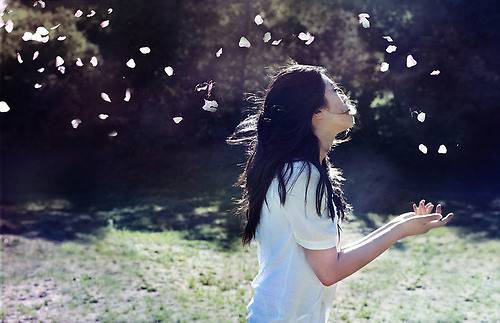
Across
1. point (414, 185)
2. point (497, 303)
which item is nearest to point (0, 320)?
point (497, 303)

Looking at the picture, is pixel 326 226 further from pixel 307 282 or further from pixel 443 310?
pixel 443 310

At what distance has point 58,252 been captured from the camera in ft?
26.2

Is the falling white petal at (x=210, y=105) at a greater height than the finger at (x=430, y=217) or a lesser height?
greater

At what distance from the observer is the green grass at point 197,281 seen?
5.79m

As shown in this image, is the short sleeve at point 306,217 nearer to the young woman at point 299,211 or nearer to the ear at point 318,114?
the young woman at point 299,211

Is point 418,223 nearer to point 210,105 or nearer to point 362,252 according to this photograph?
point 362,252

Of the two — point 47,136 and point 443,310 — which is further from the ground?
point 47,136

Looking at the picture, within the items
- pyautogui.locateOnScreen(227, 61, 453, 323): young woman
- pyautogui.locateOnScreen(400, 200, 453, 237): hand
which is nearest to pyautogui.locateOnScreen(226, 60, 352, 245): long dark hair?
pyautogui.locateOnScreen(227, 61, 453, 323): young woman

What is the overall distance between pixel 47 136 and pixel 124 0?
5137 mm

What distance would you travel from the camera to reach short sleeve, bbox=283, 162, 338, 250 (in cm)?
204

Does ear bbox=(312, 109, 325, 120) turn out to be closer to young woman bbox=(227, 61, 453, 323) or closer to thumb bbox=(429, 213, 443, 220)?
young woman bbox=(227, 61, 453, 323)

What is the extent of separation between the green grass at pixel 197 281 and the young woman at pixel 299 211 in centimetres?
355

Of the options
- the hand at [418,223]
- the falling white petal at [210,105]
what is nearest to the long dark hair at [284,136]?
the hand at [418,223]

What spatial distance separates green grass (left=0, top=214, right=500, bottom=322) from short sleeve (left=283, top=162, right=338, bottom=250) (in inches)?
144
